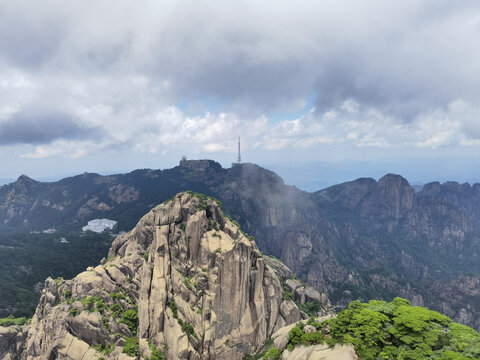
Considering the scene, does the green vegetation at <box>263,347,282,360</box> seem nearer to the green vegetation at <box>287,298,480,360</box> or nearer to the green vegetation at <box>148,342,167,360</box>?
the green vegetation at <box>287,298,480,360</box>

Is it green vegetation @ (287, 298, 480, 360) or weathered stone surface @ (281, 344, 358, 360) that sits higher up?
green vegetation @ (287, 298, 480, 360)

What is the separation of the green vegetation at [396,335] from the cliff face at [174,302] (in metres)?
23.2

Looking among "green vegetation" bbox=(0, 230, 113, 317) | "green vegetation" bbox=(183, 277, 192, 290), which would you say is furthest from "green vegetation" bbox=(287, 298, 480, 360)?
"green vegetation" bbox=(0, 230, 113, 317)

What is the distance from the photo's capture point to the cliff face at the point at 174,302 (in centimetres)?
5388

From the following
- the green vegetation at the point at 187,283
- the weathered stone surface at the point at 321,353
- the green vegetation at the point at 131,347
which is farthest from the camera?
the green vegetation at the point at 187,283

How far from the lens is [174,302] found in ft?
191

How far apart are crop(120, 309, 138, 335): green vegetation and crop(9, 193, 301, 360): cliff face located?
196mm

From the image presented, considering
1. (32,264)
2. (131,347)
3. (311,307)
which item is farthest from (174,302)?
(32,264)

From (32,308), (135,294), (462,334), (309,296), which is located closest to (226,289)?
(135,294)

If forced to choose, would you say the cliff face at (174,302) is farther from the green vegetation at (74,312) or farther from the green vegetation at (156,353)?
the green vegetation at (156,353)

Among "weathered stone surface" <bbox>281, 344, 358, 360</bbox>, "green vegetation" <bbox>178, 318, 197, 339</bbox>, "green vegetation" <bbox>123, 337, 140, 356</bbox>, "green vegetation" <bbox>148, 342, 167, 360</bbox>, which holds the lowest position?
"green vegetation" <bbox>148, 342, 167, 360</bbox>

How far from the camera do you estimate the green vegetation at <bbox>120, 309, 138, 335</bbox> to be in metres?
57.6

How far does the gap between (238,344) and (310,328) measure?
25.2m

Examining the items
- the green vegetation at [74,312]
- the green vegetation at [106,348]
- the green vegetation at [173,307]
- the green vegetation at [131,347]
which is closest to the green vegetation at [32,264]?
the green vegetation at [74,312]
